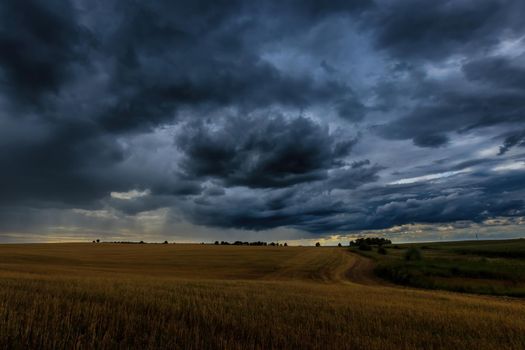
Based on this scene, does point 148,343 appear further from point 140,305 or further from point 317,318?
point 317,318

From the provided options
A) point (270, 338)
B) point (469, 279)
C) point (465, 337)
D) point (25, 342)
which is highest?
point (25, 342)

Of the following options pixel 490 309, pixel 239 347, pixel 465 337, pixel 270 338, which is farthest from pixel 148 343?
pixel 490 309

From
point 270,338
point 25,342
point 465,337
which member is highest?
point 25,342

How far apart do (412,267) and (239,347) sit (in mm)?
44296

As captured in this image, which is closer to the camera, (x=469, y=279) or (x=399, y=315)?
(x=399, y=315)

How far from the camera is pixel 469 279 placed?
1560 inches

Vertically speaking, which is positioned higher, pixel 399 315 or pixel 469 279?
pixel 399 315

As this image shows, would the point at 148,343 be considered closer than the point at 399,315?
Yes

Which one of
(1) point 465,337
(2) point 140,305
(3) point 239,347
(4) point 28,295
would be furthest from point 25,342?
(1) point 465,337

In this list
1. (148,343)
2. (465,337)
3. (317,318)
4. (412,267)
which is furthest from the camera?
(412,267)

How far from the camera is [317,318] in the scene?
10500 millimetres

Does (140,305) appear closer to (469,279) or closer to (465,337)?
(465,337)

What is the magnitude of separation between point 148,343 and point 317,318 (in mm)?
5396

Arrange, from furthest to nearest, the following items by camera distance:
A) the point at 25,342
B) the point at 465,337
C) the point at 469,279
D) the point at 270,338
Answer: the point at 469,279 < the point at 465,337 < the point at 270,338 < the point at 25,342
